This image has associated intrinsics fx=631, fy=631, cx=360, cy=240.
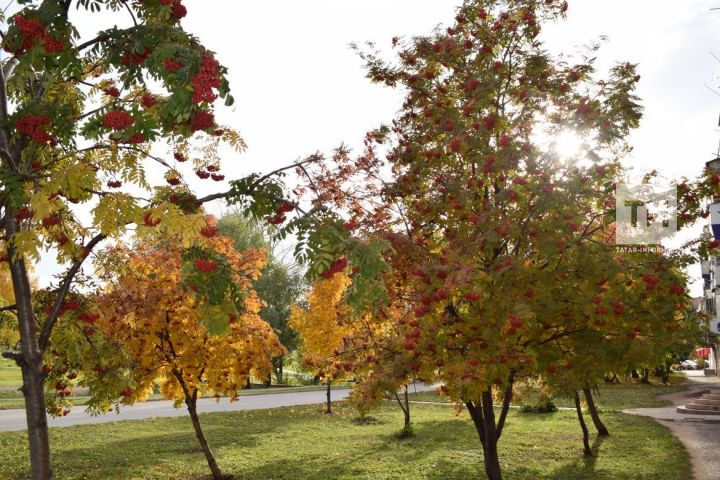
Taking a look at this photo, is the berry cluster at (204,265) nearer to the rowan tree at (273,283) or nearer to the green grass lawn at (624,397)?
the green grass lawn at (624,397)

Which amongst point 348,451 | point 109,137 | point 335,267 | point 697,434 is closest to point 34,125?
point 109,137

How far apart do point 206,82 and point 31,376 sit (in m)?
3.99

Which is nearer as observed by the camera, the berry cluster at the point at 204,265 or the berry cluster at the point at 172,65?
the berry cluster at the point at 172,65

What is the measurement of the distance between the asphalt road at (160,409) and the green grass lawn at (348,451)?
5.66 feet

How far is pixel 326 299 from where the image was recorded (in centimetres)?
2603

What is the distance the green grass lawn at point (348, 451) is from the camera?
13906mm

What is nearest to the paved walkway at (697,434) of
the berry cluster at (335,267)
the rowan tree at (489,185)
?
the rowan tree at (489,185)

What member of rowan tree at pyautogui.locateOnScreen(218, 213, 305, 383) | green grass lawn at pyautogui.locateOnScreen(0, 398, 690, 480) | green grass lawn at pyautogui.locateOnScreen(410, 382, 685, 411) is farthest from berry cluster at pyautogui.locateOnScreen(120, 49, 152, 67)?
rowan tree at pyautogui.locateOnScreen(218, 213, 305, 383)

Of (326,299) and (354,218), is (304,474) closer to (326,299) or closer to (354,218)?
(354,218)

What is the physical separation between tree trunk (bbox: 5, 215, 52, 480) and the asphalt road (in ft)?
46.2

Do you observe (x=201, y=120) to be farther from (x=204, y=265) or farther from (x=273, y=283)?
(x=273, y=283)

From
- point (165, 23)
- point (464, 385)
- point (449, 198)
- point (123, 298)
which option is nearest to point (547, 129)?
point (449, 198)

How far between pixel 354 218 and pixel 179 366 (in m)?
5.06

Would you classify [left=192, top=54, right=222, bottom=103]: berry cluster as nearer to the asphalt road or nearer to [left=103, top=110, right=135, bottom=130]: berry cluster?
[left=103, top=110, right=135, bottom=130]: berry cluster
